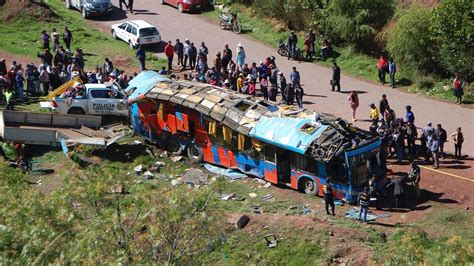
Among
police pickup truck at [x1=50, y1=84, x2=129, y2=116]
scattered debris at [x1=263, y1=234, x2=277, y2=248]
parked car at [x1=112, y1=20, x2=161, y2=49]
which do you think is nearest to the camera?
scattered debris at [x1=263, y1=234, x2=277, y2=248]

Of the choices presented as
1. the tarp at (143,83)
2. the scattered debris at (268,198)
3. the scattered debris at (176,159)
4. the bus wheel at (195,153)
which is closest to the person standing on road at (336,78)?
the tarp at (143,83)

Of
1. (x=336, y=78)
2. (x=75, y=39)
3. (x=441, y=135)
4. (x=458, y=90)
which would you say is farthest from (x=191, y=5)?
(x=441, y=135)

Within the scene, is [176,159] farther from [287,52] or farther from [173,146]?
[287,52]

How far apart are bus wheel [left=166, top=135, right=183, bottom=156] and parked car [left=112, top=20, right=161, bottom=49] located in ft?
37.5

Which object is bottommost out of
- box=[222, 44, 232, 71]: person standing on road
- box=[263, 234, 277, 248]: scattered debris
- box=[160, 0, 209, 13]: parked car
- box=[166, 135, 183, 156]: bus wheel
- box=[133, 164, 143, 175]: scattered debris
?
box=[133, 164, 143, 175]: scattered debris

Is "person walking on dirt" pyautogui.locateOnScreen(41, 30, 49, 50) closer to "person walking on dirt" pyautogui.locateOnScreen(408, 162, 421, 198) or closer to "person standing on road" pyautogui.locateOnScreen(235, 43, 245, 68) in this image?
"person standing on road" pyautogui.locateOnScreen(235, 43, 245, 68)

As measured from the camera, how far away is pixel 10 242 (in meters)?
14.5

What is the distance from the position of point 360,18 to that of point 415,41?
13.5 feet

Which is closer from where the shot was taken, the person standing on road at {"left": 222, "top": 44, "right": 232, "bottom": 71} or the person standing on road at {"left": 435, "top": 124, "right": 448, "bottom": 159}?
the person standing on road at {"left": 435, "top": 124, "right": 448, "bottom": 159}

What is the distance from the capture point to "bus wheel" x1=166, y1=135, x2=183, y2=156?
30.3 meters

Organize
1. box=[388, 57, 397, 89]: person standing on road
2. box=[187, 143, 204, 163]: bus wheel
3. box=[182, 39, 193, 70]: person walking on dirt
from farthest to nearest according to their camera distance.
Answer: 1. box=[182, 39, 193, 70]: person walking on dirt
2. box=[388, 57, 397, 89]: person standing on road
3. box=[187, 143, 204, 163]: bus wheel

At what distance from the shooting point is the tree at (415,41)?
35.6 m

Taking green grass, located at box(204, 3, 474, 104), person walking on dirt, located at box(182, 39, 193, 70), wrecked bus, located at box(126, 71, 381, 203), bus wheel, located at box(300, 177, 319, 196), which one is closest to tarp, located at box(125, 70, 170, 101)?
wrecked bus, located at box(126, 71, 381, 203)

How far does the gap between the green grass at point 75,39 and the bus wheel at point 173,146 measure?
958 cm
